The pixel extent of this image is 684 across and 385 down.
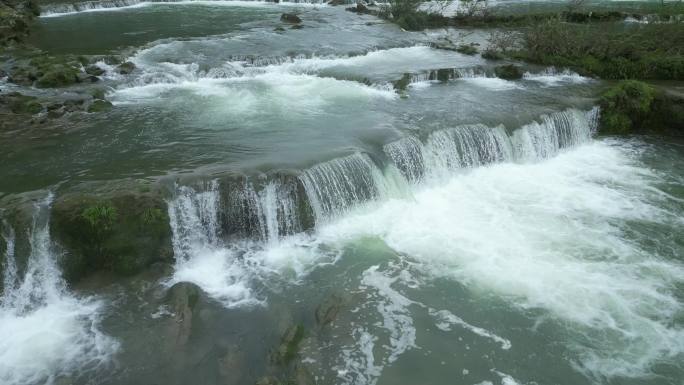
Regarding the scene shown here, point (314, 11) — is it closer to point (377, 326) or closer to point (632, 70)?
point (632, 70)

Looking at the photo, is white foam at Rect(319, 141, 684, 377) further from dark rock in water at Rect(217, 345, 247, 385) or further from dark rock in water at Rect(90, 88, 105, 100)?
dark rock in water at Rect(90, 88, 105, 100)

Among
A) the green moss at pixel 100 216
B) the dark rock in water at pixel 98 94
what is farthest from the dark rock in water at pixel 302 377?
the dark rock in water at pixel 98 94

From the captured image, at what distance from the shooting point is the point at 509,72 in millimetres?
18688

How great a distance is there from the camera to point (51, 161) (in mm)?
10617

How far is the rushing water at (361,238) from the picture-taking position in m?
7.33

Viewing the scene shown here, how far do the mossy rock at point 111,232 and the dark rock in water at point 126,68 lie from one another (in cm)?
947

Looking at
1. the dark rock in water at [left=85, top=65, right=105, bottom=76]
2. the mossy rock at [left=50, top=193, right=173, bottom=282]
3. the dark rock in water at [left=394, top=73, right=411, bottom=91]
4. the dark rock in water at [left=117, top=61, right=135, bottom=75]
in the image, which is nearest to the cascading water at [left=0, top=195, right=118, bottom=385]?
the mossy rock at [left=50, top=193, right=173, bottom=282]

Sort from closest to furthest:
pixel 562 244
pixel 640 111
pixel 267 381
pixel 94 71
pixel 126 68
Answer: pixel 267 381
pixel 562 244
pixel 640 111
pixel 94 71
pixel 126 68

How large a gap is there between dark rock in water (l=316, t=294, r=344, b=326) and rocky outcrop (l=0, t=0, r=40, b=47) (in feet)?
65.9

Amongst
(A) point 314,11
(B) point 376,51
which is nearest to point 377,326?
(B) point 376,51

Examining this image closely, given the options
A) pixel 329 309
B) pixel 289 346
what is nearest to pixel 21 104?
pixel 329 309

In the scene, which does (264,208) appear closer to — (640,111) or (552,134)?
(552,134)

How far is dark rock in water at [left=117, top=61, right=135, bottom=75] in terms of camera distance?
55.5 ft

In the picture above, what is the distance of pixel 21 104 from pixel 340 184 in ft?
31.8
